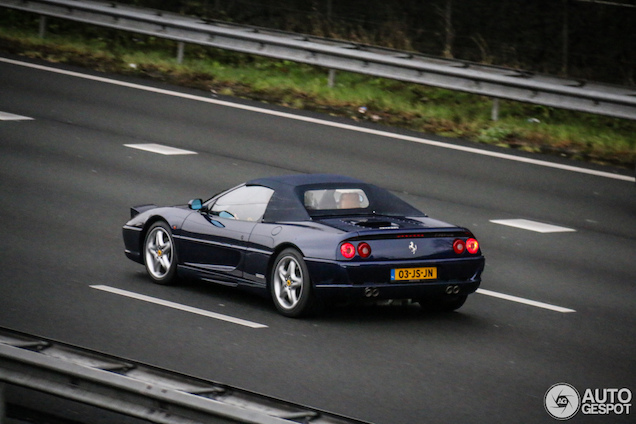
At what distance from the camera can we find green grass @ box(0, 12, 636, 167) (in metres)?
19.3

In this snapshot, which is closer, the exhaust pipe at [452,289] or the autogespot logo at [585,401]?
the autogespot logo at [585,401]

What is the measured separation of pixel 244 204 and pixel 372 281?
1.82 metres

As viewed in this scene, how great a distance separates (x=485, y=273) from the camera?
1211 centimetres

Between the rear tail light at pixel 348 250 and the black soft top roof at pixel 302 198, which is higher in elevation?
the black soft top roof at pixel 302 198

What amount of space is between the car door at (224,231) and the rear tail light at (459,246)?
70.8 inches

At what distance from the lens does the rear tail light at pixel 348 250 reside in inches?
373

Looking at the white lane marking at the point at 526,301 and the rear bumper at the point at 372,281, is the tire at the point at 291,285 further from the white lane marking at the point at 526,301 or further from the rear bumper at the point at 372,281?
the white lane marking at the point at 526,301

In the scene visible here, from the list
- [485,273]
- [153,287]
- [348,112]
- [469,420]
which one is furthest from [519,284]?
[348,112]

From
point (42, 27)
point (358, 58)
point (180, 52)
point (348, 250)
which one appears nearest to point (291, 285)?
point (348, 250)

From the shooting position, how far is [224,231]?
421 inches

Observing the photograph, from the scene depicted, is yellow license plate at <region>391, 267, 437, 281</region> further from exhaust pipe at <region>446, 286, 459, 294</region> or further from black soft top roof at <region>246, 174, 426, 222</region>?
black soft top roof at <region>246, 174, 426, 222</region>

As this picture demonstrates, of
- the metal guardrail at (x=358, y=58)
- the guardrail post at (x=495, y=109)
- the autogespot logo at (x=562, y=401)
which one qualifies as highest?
the metal guardrail at (x=358, y=58)

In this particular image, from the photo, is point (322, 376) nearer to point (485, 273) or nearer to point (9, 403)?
point (9, 403)

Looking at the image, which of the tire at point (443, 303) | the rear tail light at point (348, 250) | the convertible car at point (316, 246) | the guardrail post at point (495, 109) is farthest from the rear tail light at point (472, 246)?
the guardrail post at point (495, 109)
